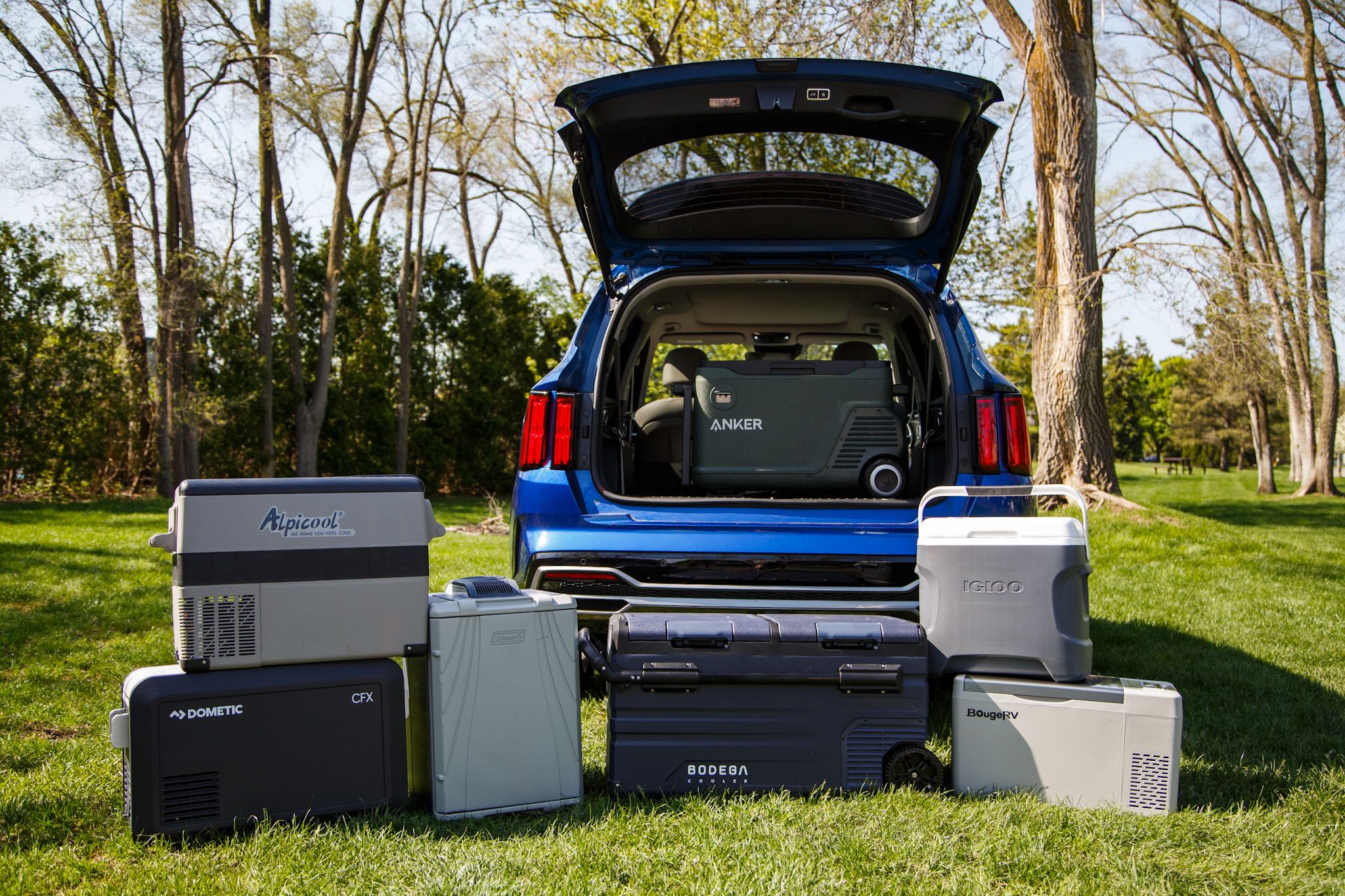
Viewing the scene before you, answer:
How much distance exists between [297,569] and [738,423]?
1.74 metres

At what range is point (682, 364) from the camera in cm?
426

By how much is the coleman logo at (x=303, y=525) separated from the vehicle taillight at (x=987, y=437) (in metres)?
1.98

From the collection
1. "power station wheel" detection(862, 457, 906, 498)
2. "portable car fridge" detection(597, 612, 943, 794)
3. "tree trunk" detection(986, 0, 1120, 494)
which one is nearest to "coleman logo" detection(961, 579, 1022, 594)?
"portable car fridge" detection(597, 612, 943, 794)

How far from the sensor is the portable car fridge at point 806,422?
370cm

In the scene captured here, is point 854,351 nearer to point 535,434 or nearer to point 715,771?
point 535,434

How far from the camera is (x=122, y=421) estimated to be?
14.0 metres

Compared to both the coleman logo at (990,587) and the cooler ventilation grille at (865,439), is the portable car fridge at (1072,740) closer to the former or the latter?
the coleman logo at (990,587)

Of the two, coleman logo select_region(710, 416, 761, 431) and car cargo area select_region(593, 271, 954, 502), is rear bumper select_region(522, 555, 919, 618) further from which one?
coleman logo select_region(710, 416, 761, 431)

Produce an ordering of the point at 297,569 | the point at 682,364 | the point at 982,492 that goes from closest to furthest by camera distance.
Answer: the point at 297,569, the point at 982,492, the point at 682,364

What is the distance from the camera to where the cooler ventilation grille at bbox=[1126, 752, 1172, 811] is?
257 centimetres

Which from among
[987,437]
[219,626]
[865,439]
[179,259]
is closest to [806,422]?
[865,439]

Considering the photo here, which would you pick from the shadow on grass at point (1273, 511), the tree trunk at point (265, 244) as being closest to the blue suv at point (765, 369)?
A: the shadow on grass at point (1273, 511)

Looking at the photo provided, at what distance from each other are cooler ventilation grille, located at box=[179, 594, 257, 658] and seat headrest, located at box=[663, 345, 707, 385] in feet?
6.69

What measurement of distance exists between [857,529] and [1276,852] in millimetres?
1336
